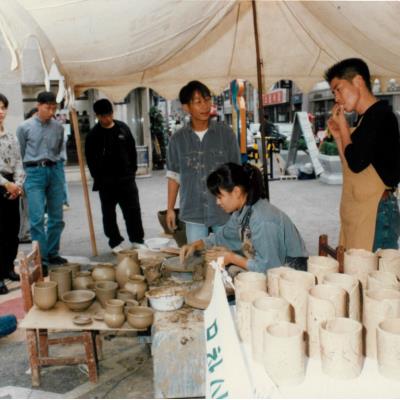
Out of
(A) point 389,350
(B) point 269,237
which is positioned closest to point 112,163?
(B) point 269,237

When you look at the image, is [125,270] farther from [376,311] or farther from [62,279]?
[376,311]

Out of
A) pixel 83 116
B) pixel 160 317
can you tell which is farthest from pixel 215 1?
pixel 83 116

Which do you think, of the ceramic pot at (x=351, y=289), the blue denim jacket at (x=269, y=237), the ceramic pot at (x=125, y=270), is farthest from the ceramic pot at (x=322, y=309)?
Answer: the ceramic pot at (x=125, y=270)

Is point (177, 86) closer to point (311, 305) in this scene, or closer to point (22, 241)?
point (22, 241)

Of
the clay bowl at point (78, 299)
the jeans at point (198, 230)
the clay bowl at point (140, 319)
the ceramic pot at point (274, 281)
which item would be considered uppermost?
the ceramic pot at point (274, 281)

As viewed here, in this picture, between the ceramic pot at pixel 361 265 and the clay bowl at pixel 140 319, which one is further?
the clay bowl at pixel 140 319

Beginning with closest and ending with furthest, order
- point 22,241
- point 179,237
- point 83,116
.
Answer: point 179,237 < point 22,241 < point 83,116

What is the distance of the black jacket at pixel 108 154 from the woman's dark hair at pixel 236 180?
112 inches

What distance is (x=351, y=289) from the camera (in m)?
1.48

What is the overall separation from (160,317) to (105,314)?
34 centimetres

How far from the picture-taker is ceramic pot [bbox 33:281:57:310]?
7.49ft

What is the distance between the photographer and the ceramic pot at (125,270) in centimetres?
A: 255

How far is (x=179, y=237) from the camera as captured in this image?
379cm

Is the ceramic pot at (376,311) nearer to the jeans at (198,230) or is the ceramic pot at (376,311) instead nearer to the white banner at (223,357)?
the white banner at (223,357)
